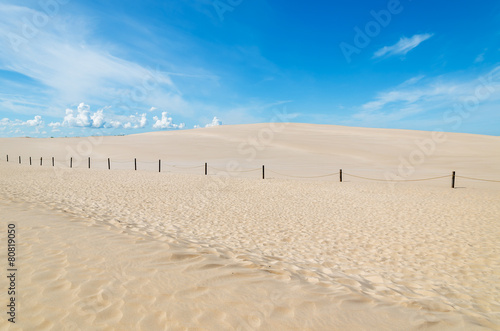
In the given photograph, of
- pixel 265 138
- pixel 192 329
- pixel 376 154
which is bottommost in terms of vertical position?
pixel 192 329

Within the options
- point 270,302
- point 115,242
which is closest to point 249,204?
point 115,242

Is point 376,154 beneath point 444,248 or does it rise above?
above

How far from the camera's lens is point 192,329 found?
2732mm

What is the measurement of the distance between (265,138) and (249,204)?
3957 centimetres

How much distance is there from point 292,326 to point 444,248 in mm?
5831

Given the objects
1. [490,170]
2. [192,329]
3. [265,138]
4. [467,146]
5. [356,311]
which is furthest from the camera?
[265,138]

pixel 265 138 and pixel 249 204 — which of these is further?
pixel 265 138

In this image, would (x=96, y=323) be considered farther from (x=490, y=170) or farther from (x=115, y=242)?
(x=490, y=170)

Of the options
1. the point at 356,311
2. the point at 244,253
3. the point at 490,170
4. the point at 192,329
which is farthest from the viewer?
the point at 490,170

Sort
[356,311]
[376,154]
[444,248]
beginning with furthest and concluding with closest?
1. [376,154]
2. [444,248]
3. [356,311]

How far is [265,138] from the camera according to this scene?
50.1 m

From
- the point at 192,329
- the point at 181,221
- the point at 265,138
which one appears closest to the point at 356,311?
the point at 192,329

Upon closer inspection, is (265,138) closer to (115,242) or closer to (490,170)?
(490,170)

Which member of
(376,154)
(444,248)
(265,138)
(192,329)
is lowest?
(444,248)
